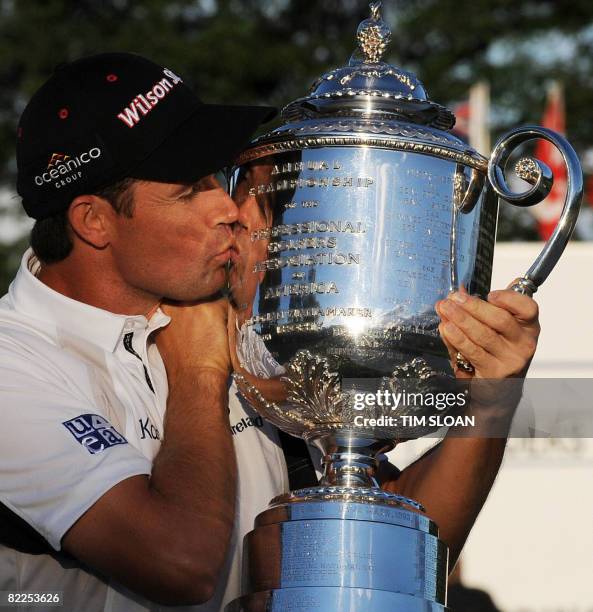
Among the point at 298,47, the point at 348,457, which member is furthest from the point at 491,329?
the point at 298,47

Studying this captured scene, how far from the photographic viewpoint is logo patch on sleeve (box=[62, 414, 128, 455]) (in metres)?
2.37

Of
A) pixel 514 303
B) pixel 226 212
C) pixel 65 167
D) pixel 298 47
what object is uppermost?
pixel 298 47

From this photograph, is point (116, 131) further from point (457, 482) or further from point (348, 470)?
point (457, 482)

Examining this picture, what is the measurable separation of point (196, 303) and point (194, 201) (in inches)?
9.4

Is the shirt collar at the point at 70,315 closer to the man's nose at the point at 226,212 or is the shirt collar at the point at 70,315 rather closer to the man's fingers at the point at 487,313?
the man's nose at the point at 226,212

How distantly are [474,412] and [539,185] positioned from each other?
41 centimetres

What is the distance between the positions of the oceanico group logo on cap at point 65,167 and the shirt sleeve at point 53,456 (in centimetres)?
40

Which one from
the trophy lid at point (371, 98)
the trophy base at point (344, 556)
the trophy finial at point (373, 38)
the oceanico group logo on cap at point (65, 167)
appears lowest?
the trophy base at point (344, 556)

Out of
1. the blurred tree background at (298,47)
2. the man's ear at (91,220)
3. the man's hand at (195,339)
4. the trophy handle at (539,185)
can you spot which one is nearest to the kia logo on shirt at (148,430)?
the man's hand at (195,339)

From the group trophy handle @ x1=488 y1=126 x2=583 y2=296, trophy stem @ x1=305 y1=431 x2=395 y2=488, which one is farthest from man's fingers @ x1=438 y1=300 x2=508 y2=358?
trophy stem @ x1=305 y1=431 x2=395 y2=488

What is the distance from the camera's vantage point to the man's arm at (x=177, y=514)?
231 centimetres

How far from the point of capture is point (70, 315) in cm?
266

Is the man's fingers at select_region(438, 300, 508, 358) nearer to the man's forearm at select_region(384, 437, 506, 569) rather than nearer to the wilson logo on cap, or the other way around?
the man's forearm at select_region(384, 437, 506, 569)

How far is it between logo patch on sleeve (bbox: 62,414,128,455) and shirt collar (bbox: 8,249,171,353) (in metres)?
0.25
